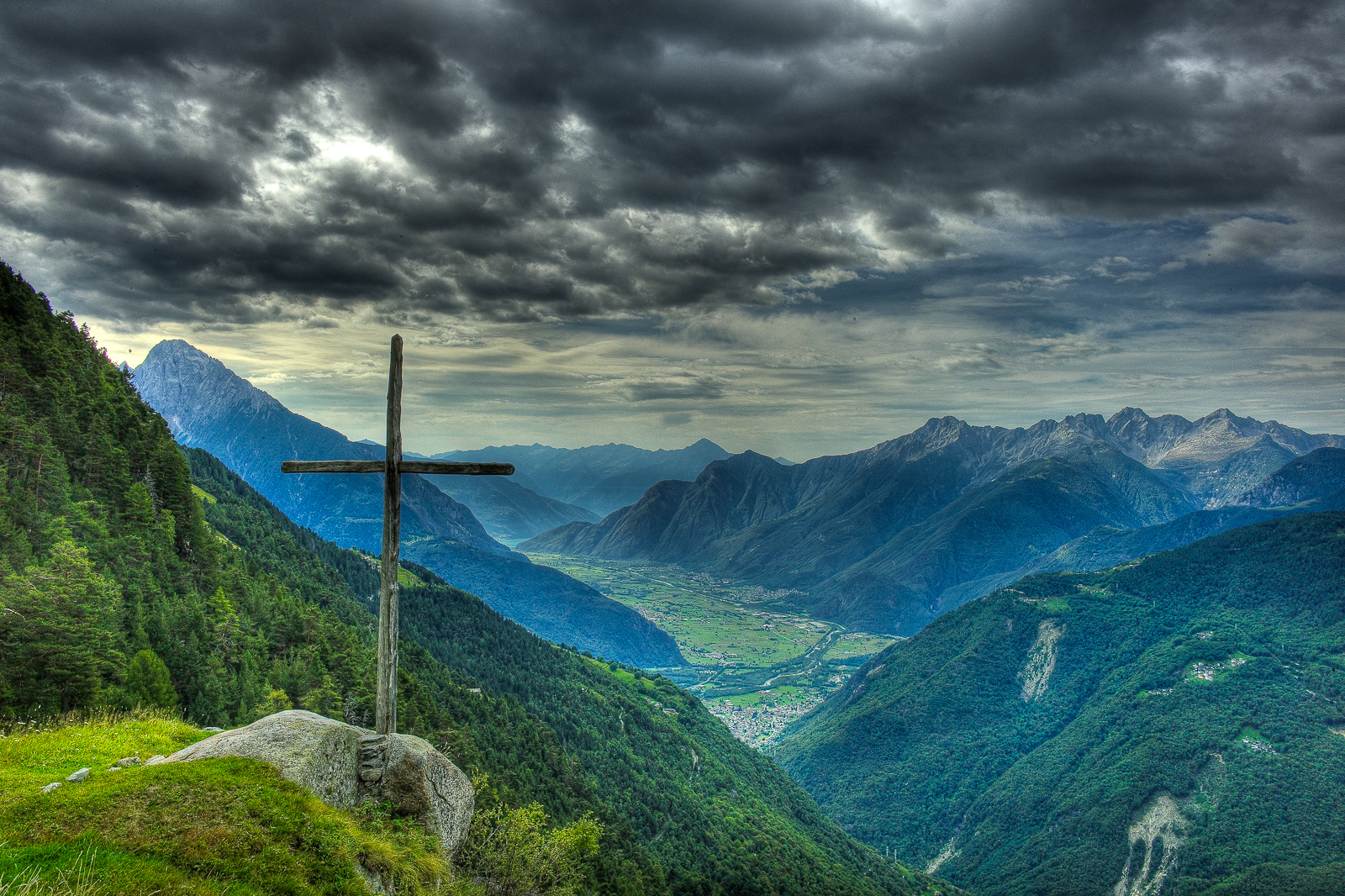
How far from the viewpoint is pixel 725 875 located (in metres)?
93.2

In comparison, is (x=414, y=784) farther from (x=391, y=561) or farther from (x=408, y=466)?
(x=408, y=466)

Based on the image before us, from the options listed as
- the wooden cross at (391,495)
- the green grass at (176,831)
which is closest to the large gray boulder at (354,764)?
the green grass at (176,831)

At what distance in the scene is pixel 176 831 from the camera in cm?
1394

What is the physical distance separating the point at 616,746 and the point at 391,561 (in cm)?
11605

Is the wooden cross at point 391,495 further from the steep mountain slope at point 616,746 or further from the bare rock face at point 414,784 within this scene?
the steep mountain slope at point 616,746

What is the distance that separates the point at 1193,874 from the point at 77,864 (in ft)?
671

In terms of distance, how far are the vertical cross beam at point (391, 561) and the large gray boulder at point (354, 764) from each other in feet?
3.62

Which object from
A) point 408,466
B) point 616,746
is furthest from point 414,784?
point 616,746

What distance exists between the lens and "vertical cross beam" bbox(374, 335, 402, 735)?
21.9m

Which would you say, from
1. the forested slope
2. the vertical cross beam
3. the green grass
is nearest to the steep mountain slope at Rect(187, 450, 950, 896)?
the forested slope

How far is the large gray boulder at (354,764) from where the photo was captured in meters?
18.6

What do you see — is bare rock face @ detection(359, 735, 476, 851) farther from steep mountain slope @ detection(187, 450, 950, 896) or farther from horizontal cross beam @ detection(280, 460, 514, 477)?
steep mountain slope @ detection(187, 450, 950, 896)

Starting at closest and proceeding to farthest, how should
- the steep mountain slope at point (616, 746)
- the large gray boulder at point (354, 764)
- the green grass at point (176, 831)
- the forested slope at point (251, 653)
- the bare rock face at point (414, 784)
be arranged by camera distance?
the green grass at point (176, 831) → the large gray boulder at point (354, 764) → the bare rock face at point (414, 784) → the forested slope at point (251, 653) → the steep mountain slope at point (616, 746)

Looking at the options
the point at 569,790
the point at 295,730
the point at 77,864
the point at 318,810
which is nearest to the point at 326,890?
the point at 318,810
